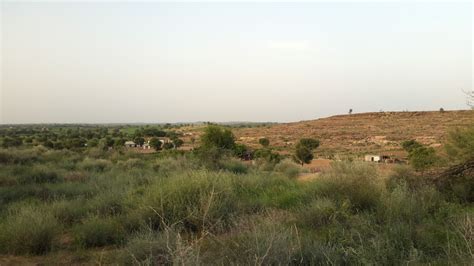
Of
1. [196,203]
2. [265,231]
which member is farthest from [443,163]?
[265,231]

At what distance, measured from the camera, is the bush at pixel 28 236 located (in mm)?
8241

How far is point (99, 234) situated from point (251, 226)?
12.0ft

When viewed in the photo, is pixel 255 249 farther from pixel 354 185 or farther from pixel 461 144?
pixel 461 144

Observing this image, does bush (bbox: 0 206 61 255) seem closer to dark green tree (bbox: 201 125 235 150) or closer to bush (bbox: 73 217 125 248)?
bush (bbox: 73 217 125 248)

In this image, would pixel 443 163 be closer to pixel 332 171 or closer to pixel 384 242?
pixel 332 171

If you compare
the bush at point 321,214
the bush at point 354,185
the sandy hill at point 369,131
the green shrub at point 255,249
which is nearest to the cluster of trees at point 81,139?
the sandy hill at point 369,131

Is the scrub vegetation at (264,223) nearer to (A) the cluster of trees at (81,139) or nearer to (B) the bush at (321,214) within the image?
(B) the bush at (321,214)

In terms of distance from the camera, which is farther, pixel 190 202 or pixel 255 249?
pixel 190 202

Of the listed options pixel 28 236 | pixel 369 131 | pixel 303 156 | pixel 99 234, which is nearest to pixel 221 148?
pixel 303 156

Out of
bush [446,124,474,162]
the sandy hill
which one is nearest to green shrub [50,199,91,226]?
bush [446,124,474,162]

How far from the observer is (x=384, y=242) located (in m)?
6.04

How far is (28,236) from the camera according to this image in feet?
27.1

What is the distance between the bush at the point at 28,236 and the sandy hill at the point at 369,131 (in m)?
55.7

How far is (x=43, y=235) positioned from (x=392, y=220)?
725 centimetres
